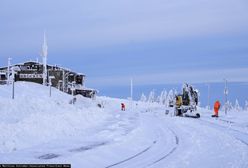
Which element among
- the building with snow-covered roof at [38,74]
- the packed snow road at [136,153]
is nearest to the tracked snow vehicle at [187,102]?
the packed snow road at [136,153]

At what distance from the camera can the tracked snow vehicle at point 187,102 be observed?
49531mm

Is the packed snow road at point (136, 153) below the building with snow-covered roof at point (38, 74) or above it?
below

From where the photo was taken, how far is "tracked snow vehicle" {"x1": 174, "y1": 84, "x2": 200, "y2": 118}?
163 ft

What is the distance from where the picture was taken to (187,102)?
50.5 meters

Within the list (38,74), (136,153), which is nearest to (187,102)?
(136,153)

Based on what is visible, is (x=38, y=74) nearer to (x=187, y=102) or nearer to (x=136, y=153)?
(x=187, y=102)

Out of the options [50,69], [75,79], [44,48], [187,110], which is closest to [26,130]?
[187,110]

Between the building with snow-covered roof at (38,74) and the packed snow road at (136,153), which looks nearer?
the packed snow road at (136,153)

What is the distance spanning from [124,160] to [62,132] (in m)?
7.32

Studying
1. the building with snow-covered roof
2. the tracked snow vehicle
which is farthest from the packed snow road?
the building with snow-covered roof

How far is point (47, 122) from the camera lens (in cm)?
1983

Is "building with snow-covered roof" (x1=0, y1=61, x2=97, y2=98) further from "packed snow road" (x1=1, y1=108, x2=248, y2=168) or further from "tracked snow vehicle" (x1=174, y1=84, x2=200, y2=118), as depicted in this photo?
"packed snow road" (x1=1, y1=108, x2=248, y2=168)

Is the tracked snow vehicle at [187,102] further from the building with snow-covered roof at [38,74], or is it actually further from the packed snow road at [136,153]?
the building with snow-covered roof at [38,74]

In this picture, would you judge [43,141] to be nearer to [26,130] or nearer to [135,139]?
[26,130]
